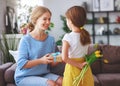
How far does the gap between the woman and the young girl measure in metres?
0.18

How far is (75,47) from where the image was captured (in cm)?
206

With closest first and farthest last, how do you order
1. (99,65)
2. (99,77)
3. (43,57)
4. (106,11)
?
1. (43,57)
2. (99,77)
3. (99,65)
4. (106,11)

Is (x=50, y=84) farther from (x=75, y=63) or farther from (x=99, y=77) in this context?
Result: (x=99, y=77)

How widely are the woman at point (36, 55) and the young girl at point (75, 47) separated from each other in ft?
0.61

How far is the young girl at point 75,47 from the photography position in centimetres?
203

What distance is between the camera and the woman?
219cm

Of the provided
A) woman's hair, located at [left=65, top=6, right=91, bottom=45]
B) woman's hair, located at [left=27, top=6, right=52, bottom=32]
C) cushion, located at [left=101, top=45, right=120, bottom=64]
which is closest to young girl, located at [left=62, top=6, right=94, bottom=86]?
woman's hair, located at [left=65, top=6, right=91, bottom=45]

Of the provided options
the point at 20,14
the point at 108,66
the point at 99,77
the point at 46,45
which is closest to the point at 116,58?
the point at 108,66

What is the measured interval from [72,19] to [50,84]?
553 millimetres

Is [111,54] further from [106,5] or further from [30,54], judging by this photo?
[106,5]

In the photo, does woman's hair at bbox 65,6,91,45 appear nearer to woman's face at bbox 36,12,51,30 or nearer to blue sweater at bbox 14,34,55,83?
woman's face at bbox 36,12,51,30

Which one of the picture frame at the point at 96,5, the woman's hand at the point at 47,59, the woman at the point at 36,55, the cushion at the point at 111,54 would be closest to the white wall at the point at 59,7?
the picture frame at the point at 96,5

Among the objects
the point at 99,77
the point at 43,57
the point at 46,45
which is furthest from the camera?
the point at 99,77

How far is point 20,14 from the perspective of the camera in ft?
19.7
